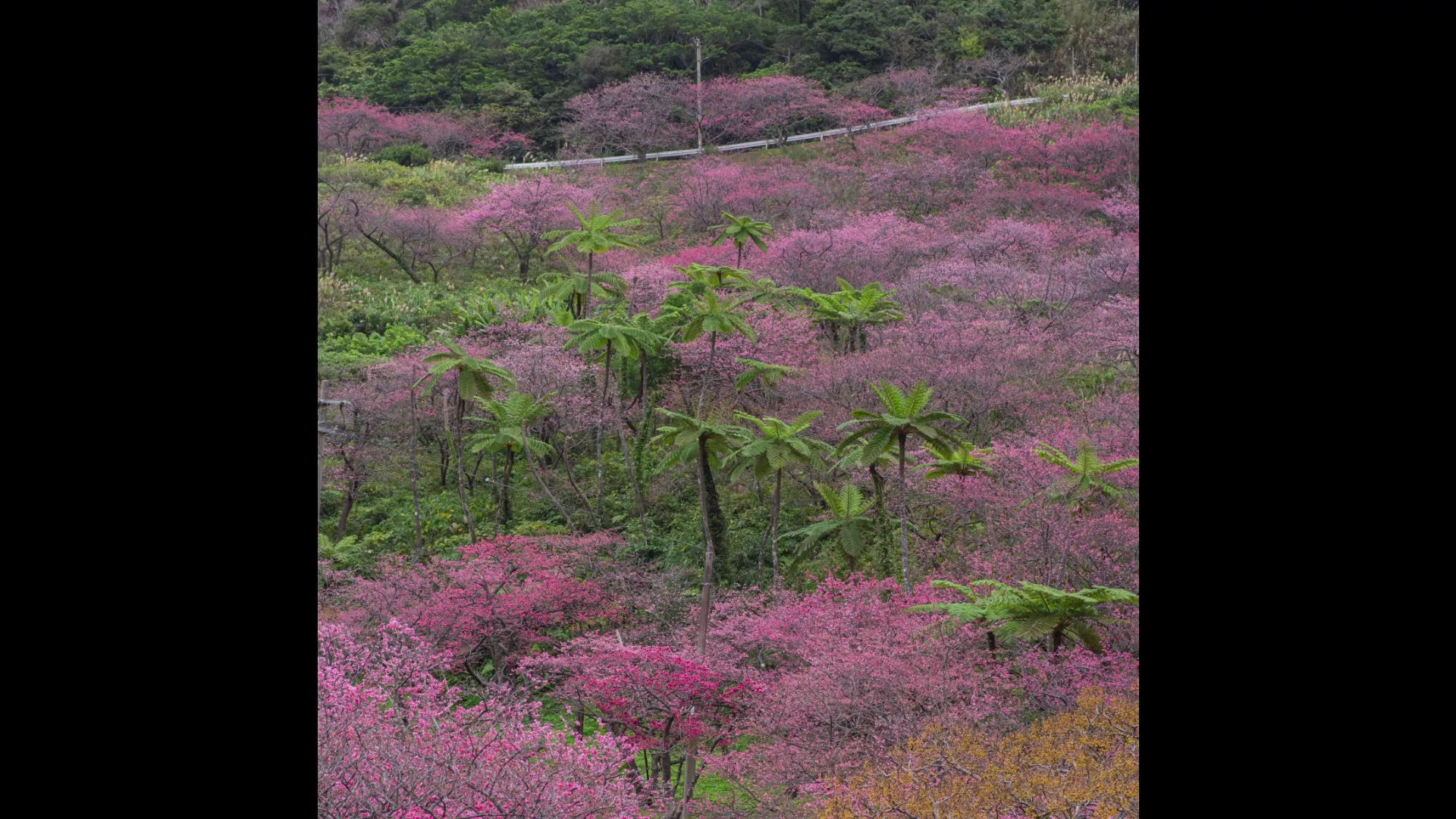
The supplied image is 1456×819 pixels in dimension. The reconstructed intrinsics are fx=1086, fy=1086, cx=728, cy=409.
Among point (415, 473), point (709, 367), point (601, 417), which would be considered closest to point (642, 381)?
point (601, 417)

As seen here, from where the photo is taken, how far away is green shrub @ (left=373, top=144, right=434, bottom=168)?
66.8 ft

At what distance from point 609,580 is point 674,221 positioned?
10.1 m

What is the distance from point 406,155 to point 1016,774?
18777 millimetres

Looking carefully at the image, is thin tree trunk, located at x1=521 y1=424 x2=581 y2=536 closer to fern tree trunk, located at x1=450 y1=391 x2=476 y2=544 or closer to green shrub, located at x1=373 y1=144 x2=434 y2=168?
fern tree trunk, located at x1=450 y1=391 x2=476 y2=544

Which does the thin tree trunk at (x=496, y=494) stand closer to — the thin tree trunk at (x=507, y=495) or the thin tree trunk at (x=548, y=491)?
the thin tree trunk at (x=507, y=495)

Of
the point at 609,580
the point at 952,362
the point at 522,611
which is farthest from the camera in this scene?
the point at 952,362

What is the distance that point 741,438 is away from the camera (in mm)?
8523

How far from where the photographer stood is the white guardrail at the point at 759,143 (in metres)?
19.7

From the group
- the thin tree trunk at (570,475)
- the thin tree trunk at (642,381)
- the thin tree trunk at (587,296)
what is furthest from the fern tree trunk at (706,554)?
the thin tree trunk at (587,296)

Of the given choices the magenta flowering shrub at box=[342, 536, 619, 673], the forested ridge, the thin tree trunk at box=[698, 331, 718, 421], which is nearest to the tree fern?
the forested ridge

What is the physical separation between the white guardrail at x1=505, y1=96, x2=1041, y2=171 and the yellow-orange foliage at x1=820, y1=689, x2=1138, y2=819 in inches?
626
